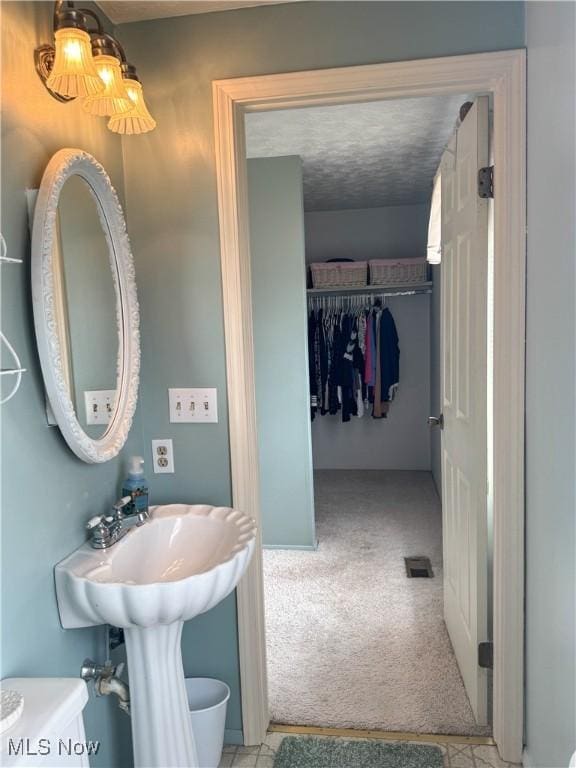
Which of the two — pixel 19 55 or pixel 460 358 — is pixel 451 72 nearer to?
pixel 460 358

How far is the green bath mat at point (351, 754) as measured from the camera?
1811 millimetres

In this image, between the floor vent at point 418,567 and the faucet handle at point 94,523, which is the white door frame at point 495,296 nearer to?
the faucet handle at point 94,523

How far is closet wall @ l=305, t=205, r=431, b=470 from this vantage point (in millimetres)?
5137

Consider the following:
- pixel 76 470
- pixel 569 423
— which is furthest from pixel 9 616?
pixel 569 423

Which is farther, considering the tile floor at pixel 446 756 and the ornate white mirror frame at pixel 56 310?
the tile floor at pixel 446 756

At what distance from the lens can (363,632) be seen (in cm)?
261

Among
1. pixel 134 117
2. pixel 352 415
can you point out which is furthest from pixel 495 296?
pixel 352 415

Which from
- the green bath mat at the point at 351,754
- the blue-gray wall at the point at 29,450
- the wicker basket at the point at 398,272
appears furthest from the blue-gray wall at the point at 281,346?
the blue-gray wall at the point at 29,450

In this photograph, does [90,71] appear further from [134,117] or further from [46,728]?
[46,728]

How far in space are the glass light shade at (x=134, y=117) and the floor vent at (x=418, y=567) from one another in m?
2.68

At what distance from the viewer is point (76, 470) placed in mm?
1497

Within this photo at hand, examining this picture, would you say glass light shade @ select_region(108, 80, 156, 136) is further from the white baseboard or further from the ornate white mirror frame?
the white baseboard

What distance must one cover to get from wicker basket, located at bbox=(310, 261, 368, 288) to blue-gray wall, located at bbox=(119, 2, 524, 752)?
305 cm

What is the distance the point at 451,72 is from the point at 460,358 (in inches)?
38.5
